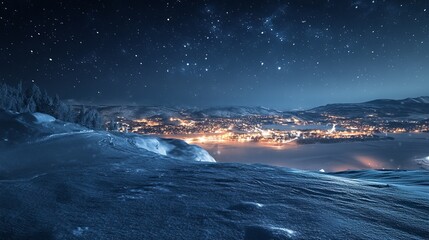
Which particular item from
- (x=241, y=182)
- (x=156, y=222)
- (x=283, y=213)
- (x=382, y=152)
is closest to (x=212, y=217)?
(x=156, y=222)

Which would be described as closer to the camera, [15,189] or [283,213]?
[283,213]

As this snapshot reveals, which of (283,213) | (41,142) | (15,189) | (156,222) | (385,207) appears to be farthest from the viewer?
(41,142)

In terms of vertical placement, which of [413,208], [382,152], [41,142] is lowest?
[382,152]

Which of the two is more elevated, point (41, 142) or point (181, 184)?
point (41, 142)

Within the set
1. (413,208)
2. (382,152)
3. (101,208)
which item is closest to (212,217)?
(101,208)

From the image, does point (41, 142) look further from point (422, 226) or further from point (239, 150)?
point (239, 150)

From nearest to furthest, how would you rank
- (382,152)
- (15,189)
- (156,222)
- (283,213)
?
(156,222) < (283,213) < (15,189) < (382,152)
